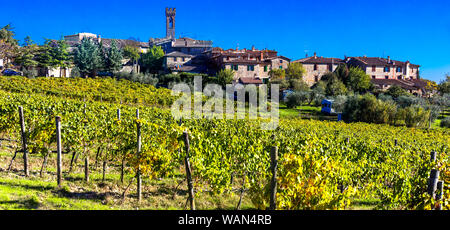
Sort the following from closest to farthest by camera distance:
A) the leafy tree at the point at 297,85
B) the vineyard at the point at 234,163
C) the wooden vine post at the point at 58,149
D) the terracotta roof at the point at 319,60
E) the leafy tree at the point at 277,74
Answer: the vineyard at the point at 234,163
the wooden vine post at the point at 58,149
the leafy tree at the point at 297,85
the leafy tree at the point at 277,74
the terracotta roof at the point at 319,60

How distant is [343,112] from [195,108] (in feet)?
60.5

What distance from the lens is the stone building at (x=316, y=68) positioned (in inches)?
2325

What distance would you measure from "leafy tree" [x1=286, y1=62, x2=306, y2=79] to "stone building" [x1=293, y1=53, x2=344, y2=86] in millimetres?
3330

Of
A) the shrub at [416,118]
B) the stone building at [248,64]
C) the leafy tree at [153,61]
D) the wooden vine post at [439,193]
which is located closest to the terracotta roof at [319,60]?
the stone building at [248,64]

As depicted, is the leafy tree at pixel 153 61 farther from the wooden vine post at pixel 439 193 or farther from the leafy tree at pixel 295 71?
the wooden vine post at pixel 439 193

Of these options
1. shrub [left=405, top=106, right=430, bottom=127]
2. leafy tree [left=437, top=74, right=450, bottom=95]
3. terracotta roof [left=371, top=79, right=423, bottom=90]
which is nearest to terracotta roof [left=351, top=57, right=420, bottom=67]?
terracotta roof [left=371, top=79, right=423, bottom=90]

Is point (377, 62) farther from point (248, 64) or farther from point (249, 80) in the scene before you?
point (249, 80)

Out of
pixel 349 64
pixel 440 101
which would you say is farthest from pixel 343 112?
pixel 349 64

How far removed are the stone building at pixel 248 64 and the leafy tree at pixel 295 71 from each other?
259cm

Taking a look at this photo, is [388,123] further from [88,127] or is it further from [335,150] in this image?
[88,127]

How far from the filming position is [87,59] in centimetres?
4722

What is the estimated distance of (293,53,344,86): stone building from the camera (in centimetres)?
5906

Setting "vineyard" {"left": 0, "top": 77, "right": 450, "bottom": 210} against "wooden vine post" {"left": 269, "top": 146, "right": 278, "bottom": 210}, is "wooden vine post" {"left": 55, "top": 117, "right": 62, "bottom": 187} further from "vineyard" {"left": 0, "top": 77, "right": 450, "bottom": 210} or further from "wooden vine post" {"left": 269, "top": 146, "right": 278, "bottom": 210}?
"wooden vine post" {"left": 269, "top": 146, "right": 278, "bottom": 210}
